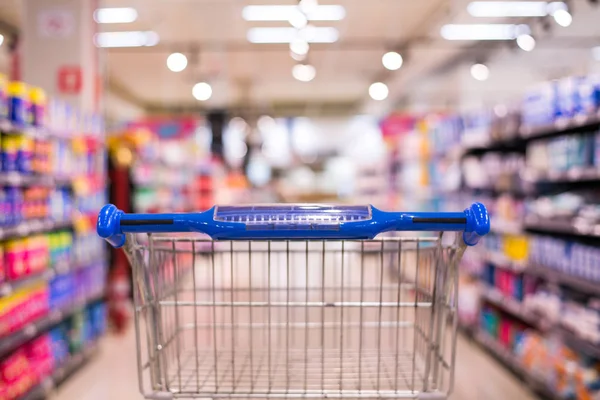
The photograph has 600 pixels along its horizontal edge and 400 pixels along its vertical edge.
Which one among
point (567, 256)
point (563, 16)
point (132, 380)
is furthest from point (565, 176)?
point (563, 16)

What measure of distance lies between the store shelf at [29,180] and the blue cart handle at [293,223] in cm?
225

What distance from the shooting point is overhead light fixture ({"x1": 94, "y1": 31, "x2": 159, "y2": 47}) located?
9.71 metres

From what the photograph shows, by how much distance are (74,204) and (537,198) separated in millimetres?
3754

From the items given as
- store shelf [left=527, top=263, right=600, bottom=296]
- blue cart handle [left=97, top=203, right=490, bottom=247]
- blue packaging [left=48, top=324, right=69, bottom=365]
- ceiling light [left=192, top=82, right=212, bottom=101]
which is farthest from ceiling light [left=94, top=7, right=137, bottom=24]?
blue cart handle [left=97, top=203, right=490, bottom=247]

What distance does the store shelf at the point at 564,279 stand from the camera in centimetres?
330

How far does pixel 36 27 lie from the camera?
16.9 feet

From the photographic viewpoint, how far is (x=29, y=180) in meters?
3.59

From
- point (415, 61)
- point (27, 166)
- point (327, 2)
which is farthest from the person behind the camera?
point (415, 61)

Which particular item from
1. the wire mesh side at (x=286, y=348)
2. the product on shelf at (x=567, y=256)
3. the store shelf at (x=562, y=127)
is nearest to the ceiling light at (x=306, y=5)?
the store shelf at (x=562, y=127)

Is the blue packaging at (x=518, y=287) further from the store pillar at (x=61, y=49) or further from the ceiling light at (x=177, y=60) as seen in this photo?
the ceiling light at (x=177, y=60)

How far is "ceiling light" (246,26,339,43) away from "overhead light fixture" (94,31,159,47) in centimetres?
183

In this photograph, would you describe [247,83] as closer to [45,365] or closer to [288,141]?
[288,141]

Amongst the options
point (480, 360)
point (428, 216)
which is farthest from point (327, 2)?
point (428, 216)

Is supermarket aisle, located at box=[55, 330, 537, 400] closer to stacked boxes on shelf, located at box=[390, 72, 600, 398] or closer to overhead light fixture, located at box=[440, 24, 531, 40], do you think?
stacked boxes on shelf, located at box=[390, 72, 600, 398]
